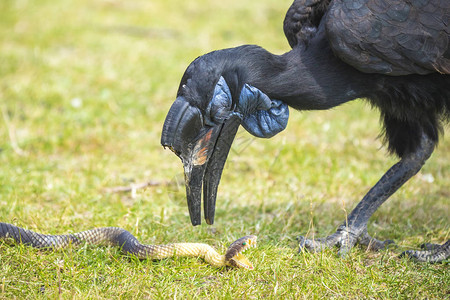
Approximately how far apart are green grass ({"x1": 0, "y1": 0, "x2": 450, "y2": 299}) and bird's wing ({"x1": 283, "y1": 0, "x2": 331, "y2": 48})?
828 millimetres

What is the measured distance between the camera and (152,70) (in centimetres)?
697

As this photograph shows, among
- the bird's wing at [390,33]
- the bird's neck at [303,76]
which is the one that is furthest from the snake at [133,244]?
the bird's wing at [390,33]

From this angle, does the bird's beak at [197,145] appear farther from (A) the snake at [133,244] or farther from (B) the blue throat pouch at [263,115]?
(A) the snake at [133,244]

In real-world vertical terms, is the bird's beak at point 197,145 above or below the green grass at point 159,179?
above

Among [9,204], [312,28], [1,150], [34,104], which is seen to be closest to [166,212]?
[9,204]

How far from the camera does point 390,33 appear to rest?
280 centimetres

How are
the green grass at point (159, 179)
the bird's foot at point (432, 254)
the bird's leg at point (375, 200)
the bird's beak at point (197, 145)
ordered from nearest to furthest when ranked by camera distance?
the bird's beak at point (197, 145)
the green grass at point (159, 179)
the bird's foot at point (432, 254)
the bird's leg at point (375, 200)

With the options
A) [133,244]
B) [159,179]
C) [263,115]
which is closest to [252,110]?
[263,115]

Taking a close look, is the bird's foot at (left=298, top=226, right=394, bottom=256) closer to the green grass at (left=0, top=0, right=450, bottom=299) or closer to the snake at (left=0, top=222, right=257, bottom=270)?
the green grass at (left=0, top=0, right=450, bottom=299)

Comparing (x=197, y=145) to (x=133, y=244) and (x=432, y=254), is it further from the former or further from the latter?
(x=432, y=254)

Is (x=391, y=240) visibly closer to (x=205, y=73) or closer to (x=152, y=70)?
(x=205, y=73)

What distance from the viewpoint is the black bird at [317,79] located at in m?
2.74

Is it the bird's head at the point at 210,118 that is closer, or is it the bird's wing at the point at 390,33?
the bird's head at the point at 210,118

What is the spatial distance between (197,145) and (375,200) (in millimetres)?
1271
